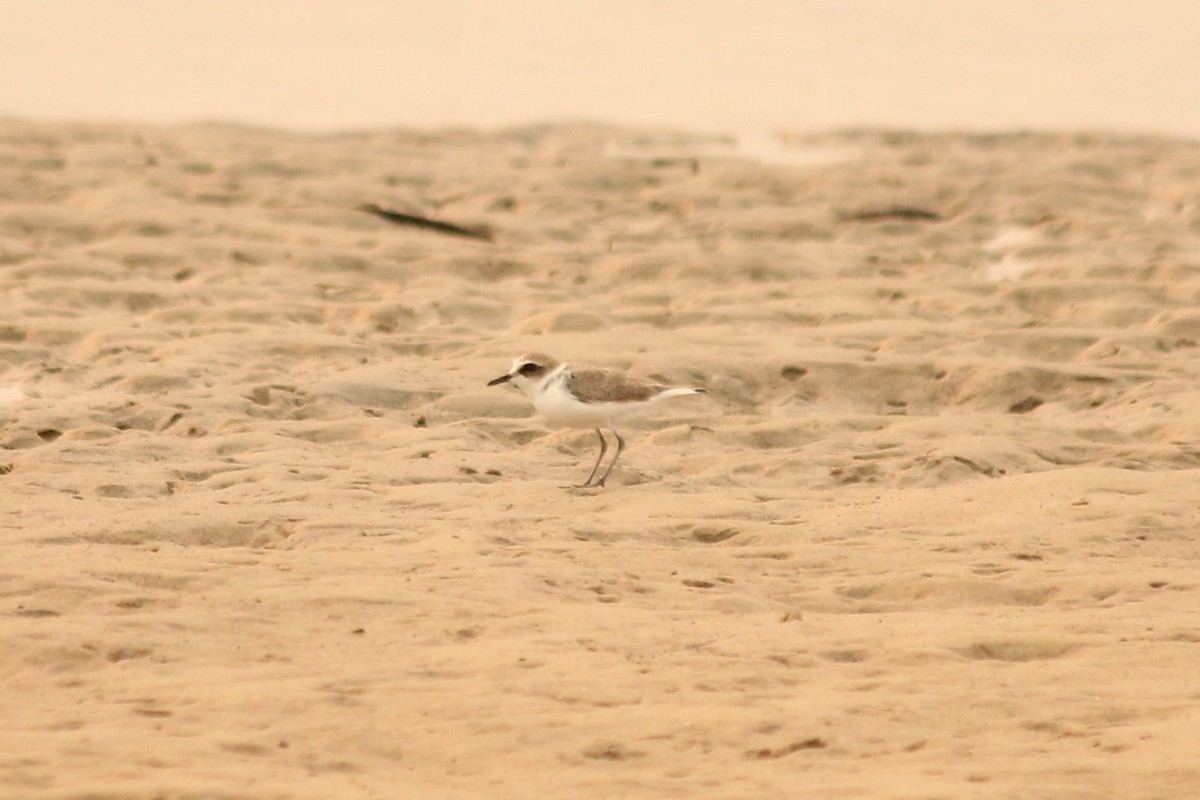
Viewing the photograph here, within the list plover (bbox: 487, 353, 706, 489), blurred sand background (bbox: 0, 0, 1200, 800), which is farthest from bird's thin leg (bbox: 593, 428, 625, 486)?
blurred sand background (bbox: 0, 0, 1200, 800)

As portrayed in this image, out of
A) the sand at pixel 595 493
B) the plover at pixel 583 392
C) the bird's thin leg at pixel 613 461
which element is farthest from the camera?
the plover at pixel 583 392

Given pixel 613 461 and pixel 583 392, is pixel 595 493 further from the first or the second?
pixel 583 392

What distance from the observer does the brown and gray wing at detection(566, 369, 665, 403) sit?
7.89 meters

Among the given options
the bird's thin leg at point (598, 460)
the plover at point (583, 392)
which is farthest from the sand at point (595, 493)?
the plover at point (583, 392)

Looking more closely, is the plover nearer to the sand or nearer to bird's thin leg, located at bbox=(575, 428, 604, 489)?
bird's thin leg, located at bbox=(575, 428, 604, 489)

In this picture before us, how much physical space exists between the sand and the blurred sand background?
2cm

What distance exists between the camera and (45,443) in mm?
7836

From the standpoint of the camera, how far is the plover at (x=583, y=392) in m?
7.88

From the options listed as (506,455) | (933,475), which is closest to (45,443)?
(506,455)

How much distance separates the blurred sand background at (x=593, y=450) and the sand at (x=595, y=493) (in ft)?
0.08

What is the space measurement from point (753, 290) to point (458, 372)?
2498mm

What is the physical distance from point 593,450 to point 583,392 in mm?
768

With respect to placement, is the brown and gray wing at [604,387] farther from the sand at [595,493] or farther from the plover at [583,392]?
the sand at [595,493]

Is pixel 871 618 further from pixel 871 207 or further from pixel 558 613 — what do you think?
pixel 871 207
